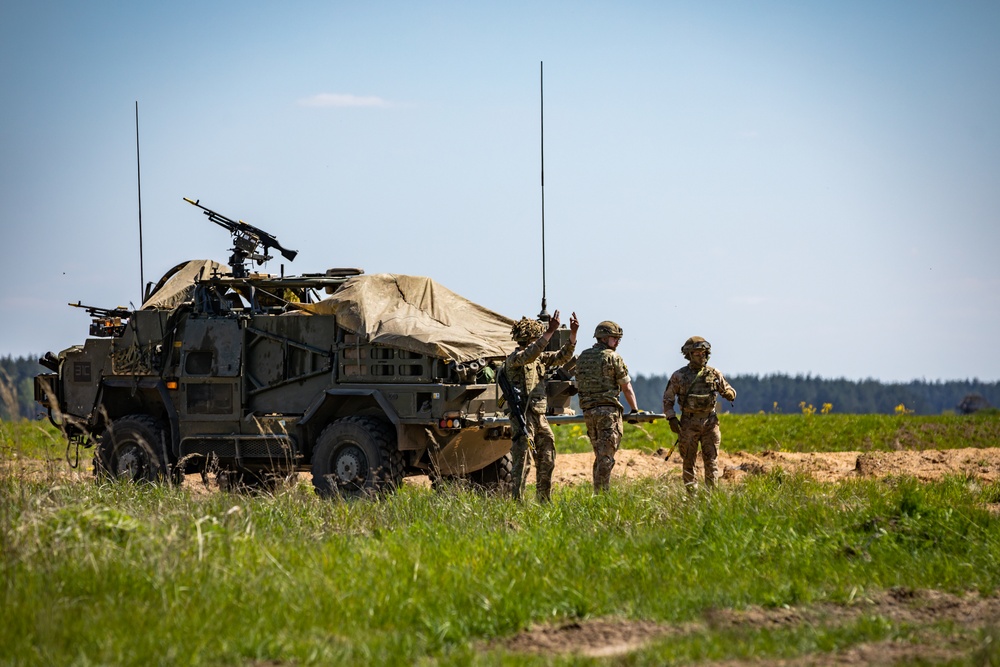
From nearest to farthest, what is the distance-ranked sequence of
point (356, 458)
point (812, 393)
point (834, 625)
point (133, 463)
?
point (834, 625) → point (356, 458) → point (133, 463) → point (812, 393)

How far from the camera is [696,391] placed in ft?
37.4

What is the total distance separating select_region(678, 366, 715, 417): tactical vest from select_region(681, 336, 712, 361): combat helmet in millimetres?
209

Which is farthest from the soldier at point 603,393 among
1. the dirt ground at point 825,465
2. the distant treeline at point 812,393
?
the distant treeline at point 812,393

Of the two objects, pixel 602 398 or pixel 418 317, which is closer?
pixel 602 398

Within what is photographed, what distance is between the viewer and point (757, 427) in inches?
790

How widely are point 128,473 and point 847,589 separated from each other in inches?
326

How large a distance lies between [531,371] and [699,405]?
65.5 inches

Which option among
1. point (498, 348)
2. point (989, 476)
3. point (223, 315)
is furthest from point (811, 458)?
point (223, 315)

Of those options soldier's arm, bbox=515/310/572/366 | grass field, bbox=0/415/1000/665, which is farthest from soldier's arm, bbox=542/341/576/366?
grass field, bbox=0/415/1000/665

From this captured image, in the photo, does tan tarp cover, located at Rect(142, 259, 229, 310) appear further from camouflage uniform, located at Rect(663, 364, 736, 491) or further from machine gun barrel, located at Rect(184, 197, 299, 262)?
camouflage uniform, located at Rect(663, 364, 736, 491)

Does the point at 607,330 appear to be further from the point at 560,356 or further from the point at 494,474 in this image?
the point at 494,474

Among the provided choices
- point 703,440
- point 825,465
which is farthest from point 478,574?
point 825,465

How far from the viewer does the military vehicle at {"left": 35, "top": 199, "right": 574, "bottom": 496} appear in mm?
11648

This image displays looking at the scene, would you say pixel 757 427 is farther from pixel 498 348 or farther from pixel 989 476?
pixel 498 348
